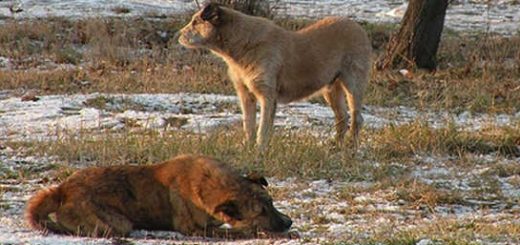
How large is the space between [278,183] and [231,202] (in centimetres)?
269

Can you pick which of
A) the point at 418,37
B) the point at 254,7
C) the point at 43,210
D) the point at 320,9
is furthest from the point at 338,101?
the point at 320,9

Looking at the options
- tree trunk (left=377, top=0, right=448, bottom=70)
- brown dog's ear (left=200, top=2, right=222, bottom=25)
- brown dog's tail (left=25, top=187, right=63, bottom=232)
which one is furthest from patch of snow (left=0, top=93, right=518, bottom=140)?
brown dog's tail (left=25, top=187, right=63, bottom=232)

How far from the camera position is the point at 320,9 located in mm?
28500

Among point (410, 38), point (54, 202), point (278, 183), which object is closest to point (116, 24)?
point (410, 38)

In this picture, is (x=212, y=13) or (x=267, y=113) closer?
(x=267, y=113)

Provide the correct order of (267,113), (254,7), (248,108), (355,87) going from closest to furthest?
(267,113)
(248,108)
(355,87)
(254,7)

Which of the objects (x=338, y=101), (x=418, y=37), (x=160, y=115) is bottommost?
(x=418, y=37)

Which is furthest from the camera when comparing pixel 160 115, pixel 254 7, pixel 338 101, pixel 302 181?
pixel 254 7

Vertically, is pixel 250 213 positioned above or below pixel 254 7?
above

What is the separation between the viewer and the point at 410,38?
730 inches

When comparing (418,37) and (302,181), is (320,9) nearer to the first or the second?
(418,37)

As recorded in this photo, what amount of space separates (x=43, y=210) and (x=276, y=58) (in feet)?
16.0

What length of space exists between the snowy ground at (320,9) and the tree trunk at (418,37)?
4.92m

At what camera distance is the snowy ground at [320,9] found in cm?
2517
